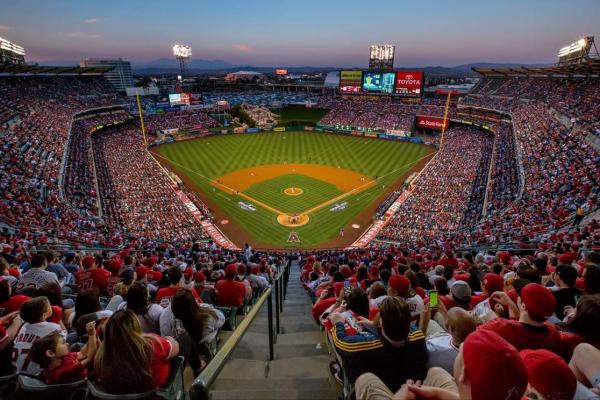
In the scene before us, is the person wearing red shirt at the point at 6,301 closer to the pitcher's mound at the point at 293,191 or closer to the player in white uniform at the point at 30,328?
the player in white uniform at the point at 30,328

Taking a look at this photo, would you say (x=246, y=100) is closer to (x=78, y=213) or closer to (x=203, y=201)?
(x=203, y=201)

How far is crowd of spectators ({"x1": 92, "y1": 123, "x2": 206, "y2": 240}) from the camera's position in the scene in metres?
26.2

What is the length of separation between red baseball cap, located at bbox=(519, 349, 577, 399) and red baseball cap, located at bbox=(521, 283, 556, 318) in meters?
0.94

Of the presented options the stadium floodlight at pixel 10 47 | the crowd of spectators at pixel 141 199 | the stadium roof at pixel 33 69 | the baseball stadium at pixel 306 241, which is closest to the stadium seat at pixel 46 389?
the baseball stadium at pixel 306 241

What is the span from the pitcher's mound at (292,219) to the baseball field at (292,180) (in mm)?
91

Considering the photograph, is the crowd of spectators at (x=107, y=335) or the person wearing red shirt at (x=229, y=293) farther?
the person wearing red shirt at (x=229, y=293)

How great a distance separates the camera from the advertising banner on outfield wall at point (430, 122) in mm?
60650

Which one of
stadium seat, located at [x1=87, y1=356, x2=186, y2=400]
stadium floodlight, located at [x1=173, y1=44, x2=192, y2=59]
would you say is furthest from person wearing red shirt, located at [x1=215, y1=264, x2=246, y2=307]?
stadium floodlight, located at [x1=173, y1=44, x2=192, y2=59]

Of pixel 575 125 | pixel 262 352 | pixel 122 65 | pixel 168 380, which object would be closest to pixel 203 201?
pixel 262 352

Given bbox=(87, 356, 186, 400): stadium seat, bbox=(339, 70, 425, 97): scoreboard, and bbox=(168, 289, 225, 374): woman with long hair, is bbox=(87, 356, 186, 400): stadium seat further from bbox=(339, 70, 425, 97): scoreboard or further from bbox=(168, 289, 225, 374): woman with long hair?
bbox=(339, 70, 425, 97): scoreboard

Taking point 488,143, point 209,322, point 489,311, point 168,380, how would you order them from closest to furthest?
1. point 168,380
2. point 209,322
3. point 489,311
4. point 488,143

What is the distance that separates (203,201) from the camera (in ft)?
113

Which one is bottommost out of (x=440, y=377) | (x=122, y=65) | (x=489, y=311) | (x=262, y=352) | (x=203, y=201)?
(x=203, y=201)

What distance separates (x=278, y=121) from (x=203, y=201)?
44534 millimetres
